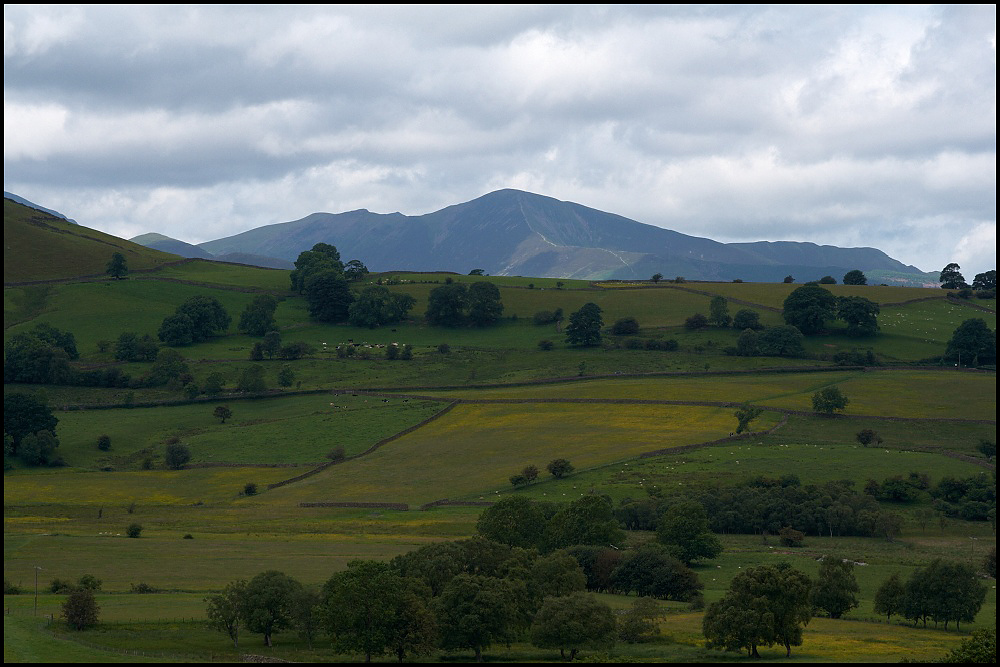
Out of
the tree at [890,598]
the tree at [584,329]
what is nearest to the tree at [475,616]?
the tree at [890,598]

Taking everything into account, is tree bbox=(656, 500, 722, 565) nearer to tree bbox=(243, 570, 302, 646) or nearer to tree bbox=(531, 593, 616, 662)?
tree bbox=(531, 593, 616, 662)

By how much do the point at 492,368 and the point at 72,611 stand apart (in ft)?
337

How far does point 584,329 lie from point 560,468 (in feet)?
207

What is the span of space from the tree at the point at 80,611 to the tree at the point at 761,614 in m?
36.0

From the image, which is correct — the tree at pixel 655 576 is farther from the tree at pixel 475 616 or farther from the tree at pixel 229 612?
the tree at pixel 229 612

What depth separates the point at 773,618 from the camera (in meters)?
58.8

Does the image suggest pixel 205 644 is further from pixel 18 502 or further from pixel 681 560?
pixel 18 502

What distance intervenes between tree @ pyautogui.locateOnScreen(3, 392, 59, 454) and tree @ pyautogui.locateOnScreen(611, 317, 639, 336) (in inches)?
Answer: 3525

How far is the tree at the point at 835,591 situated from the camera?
68.3m

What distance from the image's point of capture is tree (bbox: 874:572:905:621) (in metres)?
67.6

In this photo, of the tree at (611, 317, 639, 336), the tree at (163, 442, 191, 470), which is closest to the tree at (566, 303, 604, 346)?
the tree at (611, 317, 639, 336)

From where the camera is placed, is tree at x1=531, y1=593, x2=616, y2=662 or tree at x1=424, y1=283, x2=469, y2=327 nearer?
tree at x1=531, y1=593, x2=616, y2=662

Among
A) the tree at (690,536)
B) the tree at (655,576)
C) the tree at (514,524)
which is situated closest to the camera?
the tree at (655,576)

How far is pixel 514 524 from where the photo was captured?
84250mm
